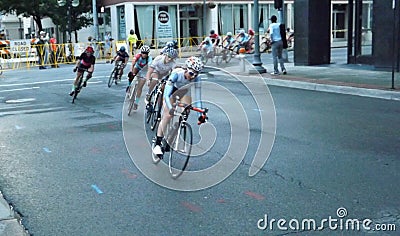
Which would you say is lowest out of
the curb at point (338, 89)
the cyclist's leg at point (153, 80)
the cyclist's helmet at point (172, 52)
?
the curb at point (338, 89)

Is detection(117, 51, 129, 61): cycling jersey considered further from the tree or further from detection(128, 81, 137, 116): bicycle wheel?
the tree

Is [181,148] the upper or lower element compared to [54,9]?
lower

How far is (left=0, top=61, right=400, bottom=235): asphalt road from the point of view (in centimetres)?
535

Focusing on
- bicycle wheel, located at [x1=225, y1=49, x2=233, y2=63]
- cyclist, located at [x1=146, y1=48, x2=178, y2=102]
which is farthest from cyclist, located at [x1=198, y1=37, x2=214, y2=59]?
cyclist, located at [x1=146, y1=48, x2=178, y2=102]

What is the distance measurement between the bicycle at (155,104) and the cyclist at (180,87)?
231cm

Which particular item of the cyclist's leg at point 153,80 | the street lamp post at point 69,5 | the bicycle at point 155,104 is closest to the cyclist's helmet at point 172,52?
the bicycle at point 155,104

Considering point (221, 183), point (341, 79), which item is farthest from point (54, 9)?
point (221, 183)

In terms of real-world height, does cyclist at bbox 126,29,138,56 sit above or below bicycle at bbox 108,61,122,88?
above

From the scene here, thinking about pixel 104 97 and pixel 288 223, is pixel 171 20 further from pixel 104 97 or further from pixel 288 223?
pixel 288 223

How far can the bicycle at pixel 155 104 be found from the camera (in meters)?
9.92

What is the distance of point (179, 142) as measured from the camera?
281 inches

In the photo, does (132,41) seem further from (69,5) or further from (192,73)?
(192,73)

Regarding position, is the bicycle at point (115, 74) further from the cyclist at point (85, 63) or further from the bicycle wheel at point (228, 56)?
the bicycle wheel at point (228, 56)

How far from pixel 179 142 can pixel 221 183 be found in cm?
88
